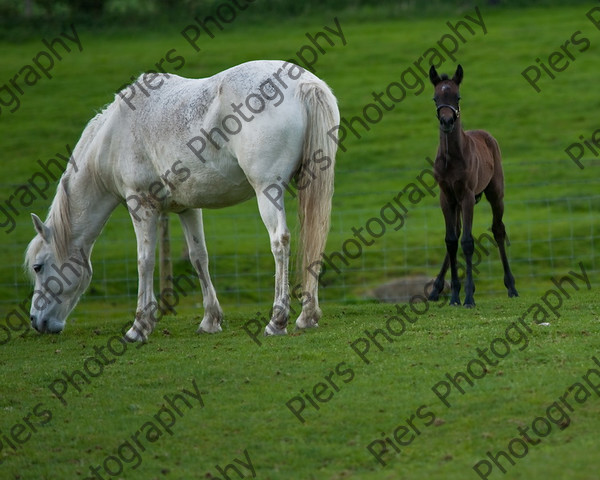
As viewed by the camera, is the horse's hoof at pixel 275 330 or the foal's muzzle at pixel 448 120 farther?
the foal's muzzle at pixel 448 120

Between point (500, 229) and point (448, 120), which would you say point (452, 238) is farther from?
point (448, 120)

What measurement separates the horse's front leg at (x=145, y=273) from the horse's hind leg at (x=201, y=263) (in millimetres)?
595

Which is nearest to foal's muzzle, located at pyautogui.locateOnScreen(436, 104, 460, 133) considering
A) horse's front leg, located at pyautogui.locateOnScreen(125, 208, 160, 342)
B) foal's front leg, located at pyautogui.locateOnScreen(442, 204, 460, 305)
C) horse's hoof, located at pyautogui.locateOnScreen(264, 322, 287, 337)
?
foal's front leg, located at pyautogui.locateOnScreen(442, 204, 460, 305)

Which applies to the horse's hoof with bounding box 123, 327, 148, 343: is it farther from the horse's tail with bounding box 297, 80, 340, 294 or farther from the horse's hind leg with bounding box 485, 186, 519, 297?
the horse's hind leg with bounding box 485, 186, 519, 297

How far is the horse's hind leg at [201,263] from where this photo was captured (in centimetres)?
988

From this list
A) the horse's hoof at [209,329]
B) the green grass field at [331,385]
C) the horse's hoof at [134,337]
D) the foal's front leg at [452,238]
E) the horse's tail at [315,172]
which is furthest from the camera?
the foal's front leg at [452,238]

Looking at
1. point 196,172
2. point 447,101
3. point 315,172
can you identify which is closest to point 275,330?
point 315,172

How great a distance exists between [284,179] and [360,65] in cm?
2298

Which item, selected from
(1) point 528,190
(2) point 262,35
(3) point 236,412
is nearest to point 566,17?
(2) point 262,35

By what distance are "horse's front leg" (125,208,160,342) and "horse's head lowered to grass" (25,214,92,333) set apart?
1.01 meters

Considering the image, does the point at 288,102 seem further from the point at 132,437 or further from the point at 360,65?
the point at 360,65

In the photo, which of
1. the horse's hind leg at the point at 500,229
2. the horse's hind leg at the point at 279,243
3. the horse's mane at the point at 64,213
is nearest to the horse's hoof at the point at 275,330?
the horse's hind leg at the point at 279,243

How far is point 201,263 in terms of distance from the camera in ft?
32.9

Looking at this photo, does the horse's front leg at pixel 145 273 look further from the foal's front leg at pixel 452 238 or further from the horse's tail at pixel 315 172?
the foal's front leg at pixel 452 238
